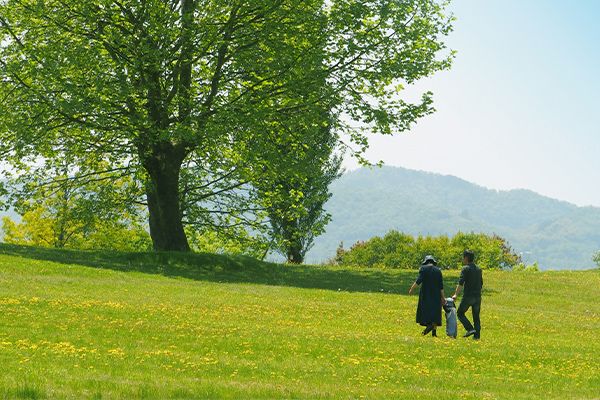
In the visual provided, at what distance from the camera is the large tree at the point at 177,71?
29.0 metres

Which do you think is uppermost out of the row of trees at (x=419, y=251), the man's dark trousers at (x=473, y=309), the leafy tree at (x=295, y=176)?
the leafy tree at (x=295, y=176)

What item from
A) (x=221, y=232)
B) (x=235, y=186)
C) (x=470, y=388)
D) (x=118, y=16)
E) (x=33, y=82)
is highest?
(x=118, y=16)

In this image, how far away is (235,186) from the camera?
1457 inches

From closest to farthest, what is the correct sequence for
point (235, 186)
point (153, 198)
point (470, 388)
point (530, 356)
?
point (470, 388) < point (530, 356) < point (153, 198) < point (235, 186)

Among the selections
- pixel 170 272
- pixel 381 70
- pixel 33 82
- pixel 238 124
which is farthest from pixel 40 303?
pixel 381 70

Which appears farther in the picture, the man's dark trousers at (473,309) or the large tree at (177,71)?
the large tree at (177,71)

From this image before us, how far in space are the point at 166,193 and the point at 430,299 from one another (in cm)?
1860

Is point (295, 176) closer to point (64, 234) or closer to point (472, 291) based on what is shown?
point (472, 291)

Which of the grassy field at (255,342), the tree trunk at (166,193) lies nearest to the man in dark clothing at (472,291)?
the grassy field at (255,342)

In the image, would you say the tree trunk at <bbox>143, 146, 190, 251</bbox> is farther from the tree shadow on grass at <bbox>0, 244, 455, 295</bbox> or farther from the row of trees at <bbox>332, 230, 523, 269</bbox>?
the row of trees at <bbox>332, 230, 523, 269</bbox>

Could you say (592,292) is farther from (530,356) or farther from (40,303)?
(40,303)

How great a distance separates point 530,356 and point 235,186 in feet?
79.5

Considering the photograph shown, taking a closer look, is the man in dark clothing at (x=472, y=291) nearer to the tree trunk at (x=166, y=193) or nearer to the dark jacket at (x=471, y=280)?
the dark jacket at (x=471, y=280)

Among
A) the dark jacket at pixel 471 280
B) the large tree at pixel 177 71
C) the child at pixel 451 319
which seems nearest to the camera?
the child at pixel 451 319
